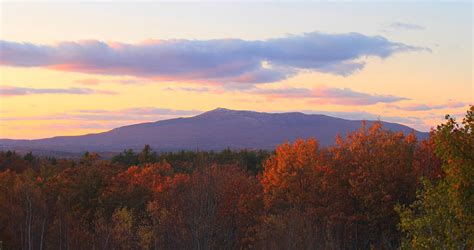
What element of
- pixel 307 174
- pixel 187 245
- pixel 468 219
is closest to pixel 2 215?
pixel 187 245

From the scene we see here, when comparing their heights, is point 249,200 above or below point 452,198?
below

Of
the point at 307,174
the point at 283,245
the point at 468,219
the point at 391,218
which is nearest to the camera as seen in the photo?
the point at 468,219

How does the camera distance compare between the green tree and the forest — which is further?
the forest

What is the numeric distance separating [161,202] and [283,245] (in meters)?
30.5

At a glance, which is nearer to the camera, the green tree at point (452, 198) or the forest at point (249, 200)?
the green tree at point (452, 198)

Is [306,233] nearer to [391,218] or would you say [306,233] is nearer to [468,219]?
[468,219]

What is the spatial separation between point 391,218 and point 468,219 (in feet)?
116

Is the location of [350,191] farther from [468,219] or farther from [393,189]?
[468,219]

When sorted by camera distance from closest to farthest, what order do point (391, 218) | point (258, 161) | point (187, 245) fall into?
point (187, 245)
point (391, 218)
point (258, 161)

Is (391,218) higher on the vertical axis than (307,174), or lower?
lower

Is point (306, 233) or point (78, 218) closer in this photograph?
Result: point (306, 233)

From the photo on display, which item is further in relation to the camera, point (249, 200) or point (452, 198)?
point (249, 200)

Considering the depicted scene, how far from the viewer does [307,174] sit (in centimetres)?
6241

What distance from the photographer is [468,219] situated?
76.2ft
